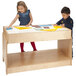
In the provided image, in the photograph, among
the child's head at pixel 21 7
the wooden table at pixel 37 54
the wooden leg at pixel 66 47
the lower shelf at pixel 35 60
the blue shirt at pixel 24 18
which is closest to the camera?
the wooden table at pixel 37 54

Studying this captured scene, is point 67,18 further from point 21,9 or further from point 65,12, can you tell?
point 21,9

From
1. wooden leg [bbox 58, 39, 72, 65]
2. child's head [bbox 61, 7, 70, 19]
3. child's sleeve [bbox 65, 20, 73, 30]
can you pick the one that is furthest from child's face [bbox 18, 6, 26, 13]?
wooden leg [bbox 58, 39, 72, 65]

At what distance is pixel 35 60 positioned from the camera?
11.5 ft

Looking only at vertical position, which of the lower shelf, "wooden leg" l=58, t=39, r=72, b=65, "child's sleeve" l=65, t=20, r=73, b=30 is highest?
"child's sleeve" l=65, t=20, r=73, b=30

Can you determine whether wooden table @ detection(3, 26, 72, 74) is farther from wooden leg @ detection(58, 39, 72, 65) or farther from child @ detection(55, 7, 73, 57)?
child @ detection(55, 7, 73, 57)

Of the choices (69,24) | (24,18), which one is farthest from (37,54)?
(69,24)

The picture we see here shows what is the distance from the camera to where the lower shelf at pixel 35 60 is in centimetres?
329

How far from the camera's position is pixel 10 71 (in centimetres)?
321

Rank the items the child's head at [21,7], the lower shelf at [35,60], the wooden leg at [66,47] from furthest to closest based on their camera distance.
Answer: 1. the child's head at [21,7]
2. the wooden leg at [66,47]
3. the lower shelf at [35,60]

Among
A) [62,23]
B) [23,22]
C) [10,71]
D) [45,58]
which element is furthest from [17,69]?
[62,23]

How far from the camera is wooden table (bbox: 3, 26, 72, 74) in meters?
3.09

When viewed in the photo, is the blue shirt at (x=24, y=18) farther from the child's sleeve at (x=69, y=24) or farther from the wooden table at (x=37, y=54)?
the child's sleeve at (x=69, y=24)

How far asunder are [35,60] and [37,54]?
0.32 m

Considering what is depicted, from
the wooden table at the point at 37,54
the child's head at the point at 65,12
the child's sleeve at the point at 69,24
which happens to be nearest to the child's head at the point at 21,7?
the wooden table at the point at 37,54
